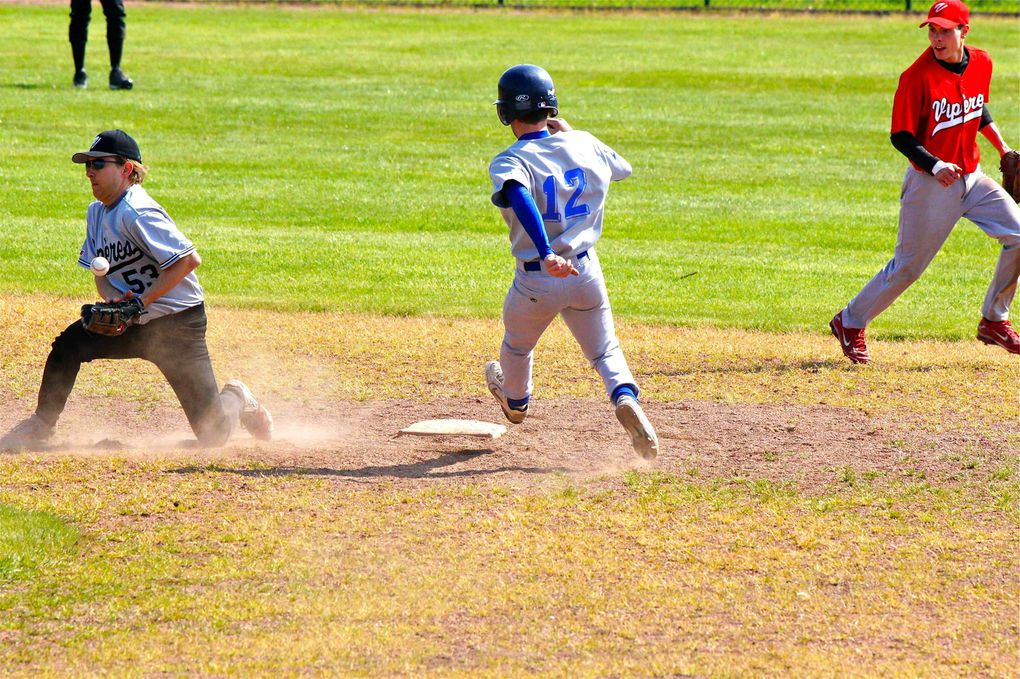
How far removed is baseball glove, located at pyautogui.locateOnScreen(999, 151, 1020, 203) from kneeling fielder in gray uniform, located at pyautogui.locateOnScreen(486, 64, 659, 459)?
3.57 m

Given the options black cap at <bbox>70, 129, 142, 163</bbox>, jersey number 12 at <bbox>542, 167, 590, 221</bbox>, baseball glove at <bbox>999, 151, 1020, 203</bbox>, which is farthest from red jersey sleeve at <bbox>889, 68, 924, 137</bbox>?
black cap at <bbox>70, 129, 142, 163</bbox>

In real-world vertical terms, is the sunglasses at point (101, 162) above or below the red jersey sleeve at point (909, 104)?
below

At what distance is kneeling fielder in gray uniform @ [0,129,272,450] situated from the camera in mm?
7016

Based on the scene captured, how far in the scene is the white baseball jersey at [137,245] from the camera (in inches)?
275

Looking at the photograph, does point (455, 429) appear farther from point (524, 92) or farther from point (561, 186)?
point (524, 92)

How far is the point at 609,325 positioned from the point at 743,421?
4.57ft

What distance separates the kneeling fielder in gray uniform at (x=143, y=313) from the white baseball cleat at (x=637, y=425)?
2090mm

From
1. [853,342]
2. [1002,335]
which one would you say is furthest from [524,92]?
[1002,335]

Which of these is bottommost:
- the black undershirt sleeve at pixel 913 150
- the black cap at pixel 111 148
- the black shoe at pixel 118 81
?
the black shoe at pixel 118 81

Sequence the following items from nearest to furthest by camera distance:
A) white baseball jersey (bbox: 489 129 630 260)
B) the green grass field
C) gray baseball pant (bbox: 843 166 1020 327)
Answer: the green grass field → white baseball jersey (bbox: 489 129 630 260) → gray baseball pant (bbox: 843 166 1020 327)

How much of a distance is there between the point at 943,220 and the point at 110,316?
520 centimetres

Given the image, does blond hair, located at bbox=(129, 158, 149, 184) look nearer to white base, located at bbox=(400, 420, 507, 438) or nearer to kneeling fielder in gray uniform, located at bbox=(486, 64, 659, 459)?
kneeling fielder in gray uniform, located at bbox=(486, 64, 659, 459)

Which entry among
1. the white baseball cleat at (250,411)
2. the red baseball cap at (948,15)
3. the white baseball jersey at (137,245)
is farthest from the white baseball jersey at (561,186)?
the red baseball cap at (948,15)

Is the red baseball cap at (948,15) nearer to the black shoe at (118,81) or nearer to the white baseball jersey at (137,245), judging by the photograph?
the white baseball jersey at (137,245)
